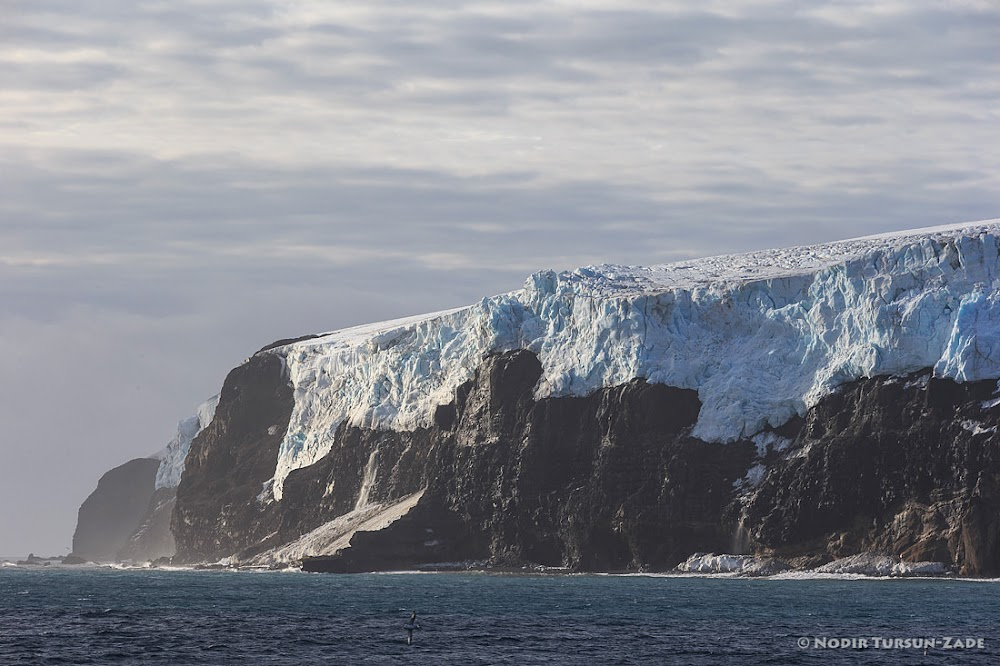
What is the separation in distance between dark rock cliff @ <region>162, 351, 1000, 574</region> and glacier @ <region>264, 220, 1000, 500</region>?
173 centimetres

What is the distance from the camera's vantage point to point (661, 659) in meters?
71.1

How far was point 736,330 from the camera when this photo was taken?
142875mm

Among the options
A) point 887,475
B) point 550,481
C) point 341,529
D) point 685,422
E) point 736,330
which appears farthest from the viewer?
point 341,529

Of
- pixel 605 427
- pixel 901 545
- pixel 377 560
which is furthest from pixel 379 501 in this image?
pixel 901 545

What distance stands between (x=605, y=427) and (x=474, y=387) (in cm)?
1801

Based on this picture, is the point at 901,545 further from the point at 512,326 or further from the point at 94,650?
the point at 94,650

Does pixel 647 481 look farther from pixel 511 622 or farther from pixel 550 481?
pixel 511 622

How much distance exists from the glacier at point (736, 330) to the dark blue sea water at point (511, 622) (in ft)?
64.1

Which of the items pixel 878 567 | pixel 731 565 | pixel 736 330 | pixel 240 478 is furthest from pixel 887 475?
pixel 240 478

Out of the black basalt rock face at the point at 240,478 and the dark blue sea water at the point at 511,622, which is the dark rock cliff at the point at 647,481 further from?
the black basalt rock face at the point at 240,478

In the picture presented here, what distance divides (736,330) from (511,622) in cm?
6131

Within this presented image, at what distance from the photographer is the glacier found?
13000 centimetres

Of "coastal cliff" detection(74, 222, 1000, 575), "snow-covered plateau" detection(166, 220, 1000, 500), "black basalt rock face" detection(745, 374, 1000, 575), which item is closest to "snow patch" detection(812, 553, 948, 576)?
"coastal cliff" detection(74, 222, 1000, 575)

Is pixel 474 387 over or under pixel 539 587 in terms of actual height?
over
